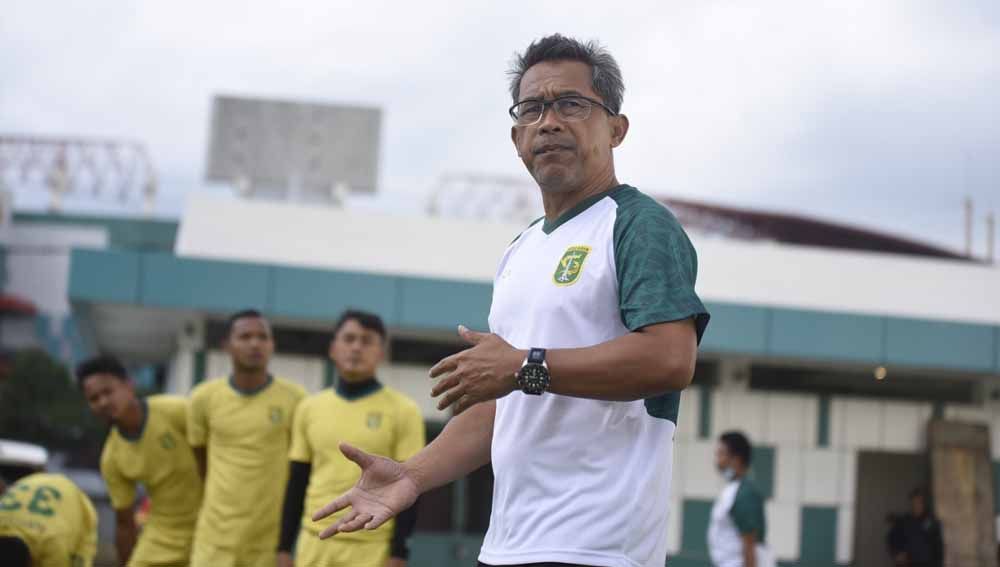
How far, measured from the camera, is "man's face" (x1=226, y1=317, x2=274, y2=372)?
Answer: 7.34m

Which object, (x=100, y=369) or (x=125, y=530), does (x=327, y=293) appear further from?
(x=100, y=369)

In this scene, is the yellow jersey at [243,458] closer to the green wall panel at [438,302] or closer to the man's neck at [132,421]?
the man's neck at [132,421]

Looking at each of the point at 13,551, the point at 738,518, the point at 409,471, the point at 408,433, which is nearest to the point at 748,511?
the point at 738,518

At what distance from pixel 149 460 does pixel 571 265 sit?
5.48 m

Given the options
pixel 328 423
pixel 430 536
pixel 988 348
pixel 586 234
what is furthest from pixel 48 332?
pixel 586 234

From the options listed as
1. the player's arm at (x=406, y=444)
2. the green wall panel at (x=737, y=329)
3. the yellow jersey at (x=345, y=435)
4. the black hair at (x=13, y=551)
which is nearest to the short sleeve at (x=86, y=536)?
the black hair at (x=13, y=551)

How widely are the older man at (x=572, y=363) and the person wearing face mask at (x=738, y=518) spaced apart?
231 inches

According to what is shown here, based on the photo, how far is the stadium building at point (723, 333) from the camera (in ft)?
47.1

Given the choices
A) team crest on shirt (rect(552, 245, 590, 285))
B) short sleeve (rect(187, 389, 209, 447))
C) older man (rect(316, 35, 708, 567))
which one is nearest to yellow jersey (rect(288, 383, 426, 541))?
short sleeve (rect(187, 389, 209, 447))

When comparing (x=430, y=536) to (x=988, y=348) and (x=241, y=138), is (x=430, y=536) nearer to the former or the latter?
(x=988, y=348)

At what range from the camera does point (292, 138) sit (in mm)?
23016

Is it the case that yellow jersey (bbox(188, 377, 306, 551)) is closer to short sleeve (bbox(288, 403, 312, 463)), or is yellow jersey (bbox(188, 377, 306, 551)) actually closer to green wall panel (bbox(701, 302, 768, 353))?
short sleeve (bbox(288, 403, 312, 463))

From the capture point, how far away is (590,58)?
10.1 ft

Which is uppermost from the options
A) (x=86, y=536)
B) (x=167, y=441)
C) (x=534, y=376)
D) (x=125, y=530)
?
(x=534, y=376)
